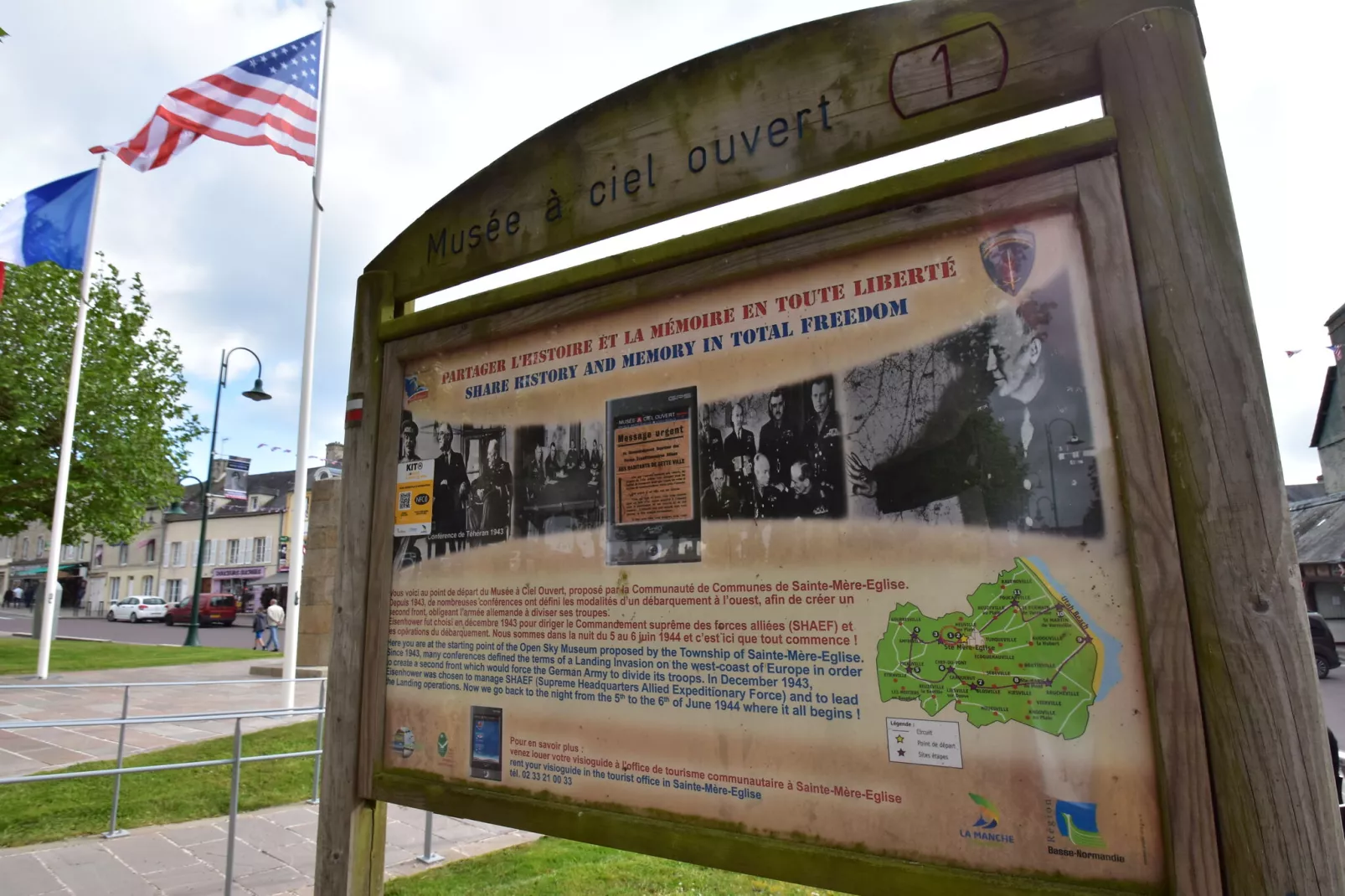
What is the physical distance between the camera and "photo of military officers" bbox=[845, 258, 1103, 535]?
5.26 ft

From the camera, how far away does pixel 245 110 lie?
9.61 meters

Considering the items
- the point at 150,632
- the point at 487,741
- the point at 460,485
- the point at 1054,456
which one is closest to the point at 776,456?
the point at 1054,456

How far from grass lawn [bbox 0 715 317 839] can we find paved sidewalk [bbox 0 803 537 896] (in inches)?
10.6

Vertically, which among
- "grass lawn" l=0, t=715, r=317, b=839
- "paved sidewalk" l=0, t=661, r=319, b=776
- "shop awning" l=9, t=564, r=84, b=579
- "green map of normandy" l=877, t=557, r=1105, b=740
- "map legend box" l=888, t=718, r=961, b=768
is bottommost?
"grass lawn" l=0, t=715, r=317, b=839

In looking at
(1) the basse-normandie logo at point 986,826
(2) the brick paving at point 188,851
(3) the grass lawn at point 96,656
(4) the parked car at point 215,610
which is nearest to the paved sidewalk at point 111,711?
(2) the brick paving at point 188,851

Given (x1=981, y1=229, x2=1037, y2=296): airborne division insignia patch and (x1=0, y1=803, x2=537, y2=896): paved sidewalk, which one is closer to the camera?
(x1=981, y1=229, x2=1037, y2=296): airborne division insignia patch

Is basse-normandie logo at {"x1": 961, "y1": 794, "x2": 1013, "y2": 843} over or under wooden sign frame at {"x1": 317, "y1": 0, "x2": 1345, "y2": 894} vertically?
under

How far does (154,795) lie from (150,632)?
30.0m

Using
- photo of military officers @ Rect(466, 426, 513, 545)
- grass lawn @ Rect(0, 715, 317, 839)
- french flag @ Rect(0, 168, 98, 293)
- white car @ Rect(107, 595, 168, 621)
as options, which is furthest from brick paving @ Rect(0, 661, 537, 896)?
white car @ Rect(107, 595, 168, 621)

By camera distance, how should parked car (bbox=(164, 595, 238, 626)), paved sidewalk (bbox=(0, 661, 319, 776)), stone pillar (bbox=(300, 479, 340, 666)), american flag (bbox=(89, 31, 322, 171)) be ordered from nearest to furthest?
1. paved sidewalk (bbox=(0, 661, 319, 776))
2. american flag (bbox=(89, 31, 322, 171))
3. stone pillar (bbox=(300, 479, 340, 666))
4. parked car (bbox=(164, 595, 238, 626))

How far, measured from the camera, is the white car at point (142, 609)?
39.2 metres

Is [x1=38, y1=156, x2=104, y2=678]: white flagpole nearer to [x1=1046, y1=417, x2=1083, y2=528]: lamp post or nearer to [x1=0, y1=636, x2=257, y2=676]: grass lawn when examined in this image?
[x1=0, y1=636, x2=257, y2=676]: grass lawn

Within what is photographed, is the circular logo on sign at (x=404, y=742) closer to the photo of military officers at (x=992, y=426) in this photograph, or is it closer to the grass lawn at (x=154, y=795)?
the photo of military officers at (x=992, y=426)

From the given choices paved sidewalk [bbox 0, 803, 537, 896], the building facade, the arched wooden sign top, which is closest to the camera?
the arched wooden sign top
